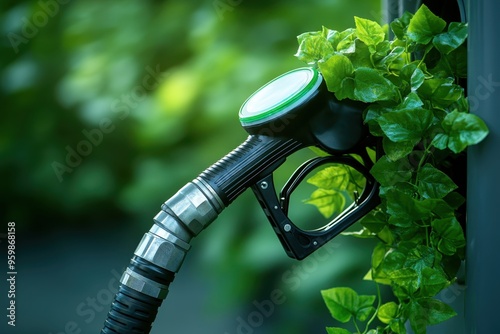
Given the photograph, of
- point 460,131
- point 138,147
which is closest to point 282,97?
point 460,131

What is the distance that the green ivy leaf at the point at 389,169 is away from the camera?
0.71 meters

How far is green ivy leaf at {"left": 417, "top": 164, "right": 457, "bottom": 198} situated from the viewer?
2.25 feet

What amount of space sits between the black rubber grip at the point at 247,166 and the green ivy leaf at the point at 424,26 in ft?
0.48

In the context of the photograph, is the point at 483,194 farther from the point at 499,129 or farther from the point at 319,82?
the point at 319,82

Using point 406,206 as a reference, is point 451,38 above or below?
above

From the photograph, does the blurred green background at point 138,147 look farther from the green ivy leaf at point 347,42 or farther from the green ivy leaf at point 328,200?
the green ivy leaf at point 347,42

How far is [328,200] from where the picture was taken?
873mm

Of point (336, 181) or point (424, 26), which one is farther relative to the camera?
point (336, 181)

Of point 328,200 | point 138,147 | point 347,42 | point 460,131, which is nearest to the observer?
point 460,131

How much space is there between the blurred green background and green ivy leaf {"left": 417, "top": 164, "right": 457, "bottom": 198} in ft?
1.68

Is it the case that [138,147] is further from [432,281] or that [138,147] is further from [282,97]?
[432,281]

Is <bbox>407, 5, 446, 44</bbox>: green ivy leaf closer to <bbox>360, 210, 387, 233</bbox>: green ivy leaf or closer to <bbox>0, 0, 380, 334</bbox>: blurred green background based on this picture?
<bbox>360, 210, 387, 233</bbox>: green ivy leaf

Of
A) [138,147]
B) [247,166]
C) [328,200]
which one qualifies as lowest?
[138,147]

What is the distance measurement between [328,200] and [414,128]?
216 millimetres
